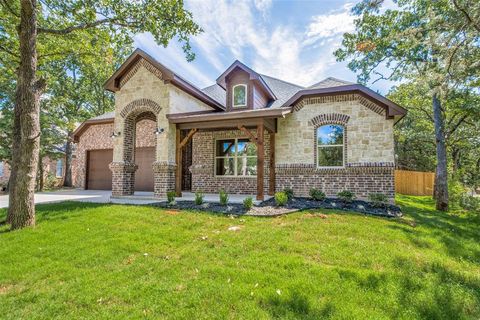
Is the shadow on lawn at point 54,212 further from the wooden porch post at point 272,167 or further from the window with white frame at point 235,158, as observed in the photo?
the wooden porch post at point 272,167

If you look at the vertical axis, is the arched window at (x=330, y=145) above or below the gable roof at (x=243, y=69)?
below

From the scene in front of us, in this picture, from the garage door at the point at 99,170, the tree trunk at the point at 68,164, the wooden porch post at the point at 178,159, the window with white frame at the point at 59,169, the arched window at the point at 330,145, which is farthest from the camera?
the window with white frame at the point at 59,169

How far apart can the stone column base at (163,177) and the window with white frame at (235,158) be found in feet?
10.1

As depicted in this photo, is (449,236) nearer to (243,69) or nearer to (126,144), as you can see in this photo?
(243,69)

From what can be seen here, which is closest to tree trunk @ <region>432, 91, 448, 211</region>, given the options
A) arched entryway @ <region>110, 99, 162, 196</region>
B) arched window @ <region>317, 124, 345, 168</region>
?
arched window @ <region>317, 124, 345, 168</region>

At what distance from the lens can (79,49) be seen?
9.30 metres

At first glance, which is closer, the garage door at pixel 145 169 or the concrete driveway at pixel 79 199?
the concrete driveway at pixel 79 199

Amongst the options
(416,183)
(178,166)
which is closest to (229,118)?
(178,166)

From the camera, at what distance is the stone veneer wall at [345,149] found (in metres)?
9.65

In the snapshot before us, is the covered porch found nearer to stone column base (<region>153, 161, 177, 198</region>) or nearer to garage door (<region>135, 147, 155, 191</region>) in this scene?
stone column base (<region>153, 161, 177, 198</region>)

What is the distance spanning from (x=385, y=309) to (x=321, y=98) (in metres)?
8.72

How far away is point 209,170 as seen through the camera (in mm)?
12734

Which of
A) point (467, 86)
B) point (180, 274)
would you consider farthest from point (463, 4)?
point (180, 274)

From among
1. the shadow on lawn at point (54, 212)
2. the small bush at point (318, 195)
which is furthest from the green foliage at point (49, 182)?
the small bush at point (318, 195)
